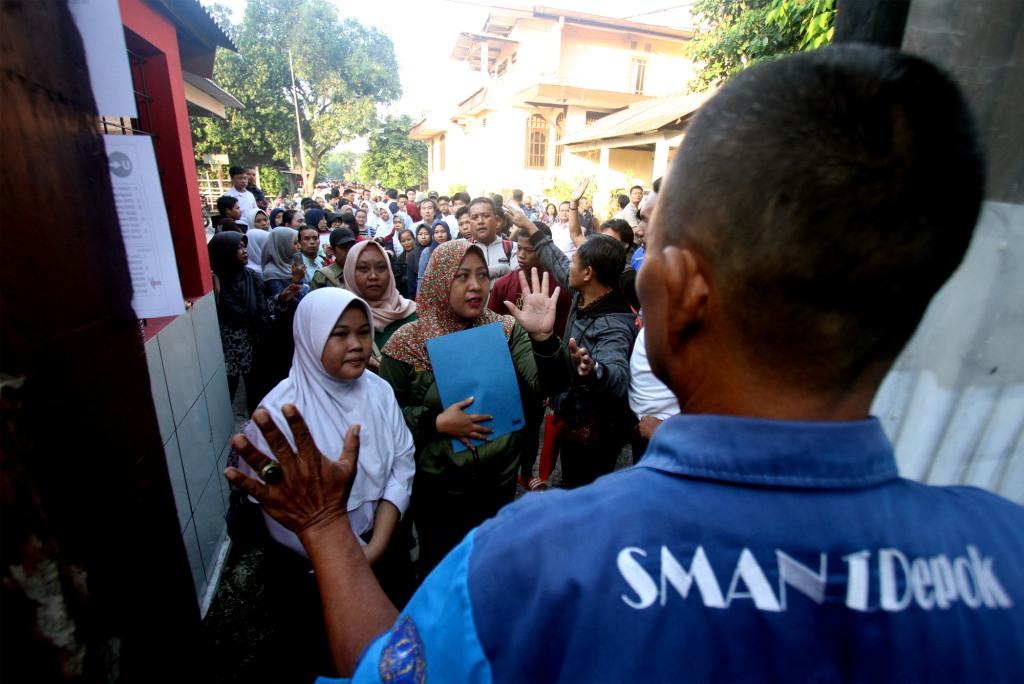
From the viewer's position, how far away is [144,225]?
4.85ft

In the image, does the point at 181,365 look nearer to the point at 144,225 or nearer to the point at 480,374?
the point at 144,225

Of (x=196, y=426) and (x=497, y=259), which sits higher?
(x=497, y=259)

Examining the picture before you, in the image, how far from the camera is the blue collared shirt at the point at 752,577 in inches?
23.2

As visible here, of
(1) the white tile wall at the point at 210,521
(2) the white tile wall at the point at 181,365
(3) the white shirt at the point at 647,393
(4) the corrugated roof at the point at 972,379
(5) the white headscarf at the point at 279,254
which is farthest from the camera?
(5) the white headscarf at the point at 279,254

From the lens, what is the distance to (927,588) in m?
0.60

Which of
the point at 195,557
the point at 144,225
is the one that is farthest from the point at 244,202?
the point at 144,225

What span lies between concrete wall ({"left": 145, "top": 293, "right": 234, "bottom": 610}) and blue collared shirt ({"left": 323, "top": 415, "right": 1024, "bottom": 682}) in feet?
6.91

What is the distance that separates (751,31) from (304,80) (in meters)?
32.3

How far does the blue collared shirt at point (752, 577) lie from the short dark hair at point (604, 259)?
2267mm

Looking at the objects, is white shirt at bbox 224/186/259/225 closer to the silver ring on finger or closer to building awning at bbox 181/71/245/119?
building awning at bbox 181/71/245/119

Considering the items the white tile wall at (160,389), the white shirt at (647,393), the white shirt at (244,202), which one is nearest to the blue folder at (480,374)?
the white shirt at (647,393)

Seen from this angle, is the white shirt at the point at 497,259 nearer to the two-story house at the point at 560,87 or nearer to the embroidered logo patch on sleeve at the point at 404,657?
the embroidered logo patch on sleeve at the point at 404,657

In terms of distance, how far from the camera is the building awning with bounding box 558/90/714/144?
1205 cm

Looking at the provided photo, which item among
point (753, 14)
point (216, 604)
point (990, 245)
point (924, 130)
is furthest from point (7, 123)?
point (753, 14)
